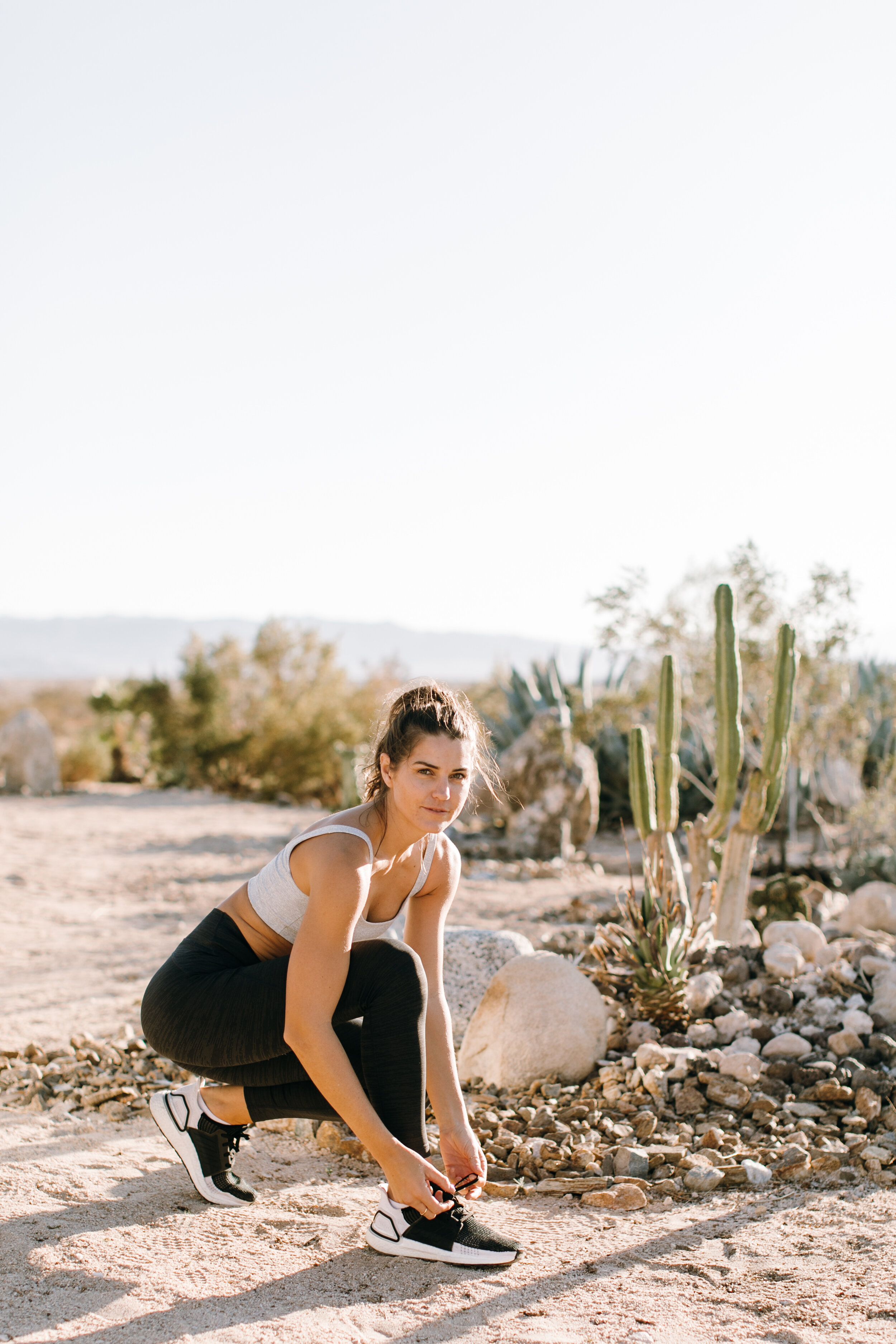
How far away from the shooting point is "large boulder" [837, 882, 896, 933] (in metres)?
5.83

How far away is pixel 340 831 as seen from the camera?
7.65ft

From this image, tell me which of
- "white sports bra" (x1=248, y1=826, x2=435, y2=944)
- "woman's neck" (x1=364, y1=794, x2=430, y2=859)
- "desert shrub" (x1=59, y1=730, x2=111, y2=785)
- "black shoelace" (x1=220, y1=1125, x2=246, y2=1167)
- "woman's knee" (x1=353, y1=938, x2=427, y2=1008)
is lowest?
"desert shrub" (x1=59, y1=730, x2=111, y2=785)

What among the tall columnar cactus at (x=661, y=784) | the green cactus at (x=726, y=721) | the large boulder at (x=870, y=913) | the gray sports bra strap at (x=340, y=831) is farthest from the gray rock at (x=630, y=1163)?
the large boulder at (x=870, y=913)

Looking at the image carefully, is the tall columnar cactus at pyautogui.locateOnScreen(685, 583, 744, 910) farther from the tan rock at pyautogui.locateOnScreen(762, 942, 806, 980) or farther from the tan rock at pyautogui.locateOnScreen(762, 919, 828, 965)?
the tan rock at pyautogui.locateOnScreen(762, 942, 806, 980)

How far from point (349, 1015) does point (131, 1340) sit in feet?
2.42

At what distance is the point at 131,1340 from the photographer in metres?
1.98

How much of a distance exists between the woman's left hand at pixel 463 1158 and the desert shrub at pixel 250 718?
→ 29.7ft

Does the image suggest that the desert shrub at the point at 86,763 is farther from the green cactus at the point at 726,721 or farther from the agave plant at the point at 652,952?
the agave plant at the point at 652,952

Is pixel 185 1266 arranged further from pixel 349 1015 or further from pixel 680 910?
pixel 680 910

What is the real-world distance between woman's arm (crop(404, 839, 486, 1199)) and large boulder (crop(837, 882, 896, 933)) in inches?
151

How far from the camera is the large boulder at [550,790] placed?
8875 millimetres

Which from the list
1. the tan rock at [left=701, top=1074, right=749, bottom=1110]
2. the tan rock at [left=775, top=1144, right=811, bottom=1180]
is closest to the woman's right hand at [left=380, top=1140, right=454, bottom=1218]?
the tan rock at [left=775, top=1144, right=811, bottom=1180]

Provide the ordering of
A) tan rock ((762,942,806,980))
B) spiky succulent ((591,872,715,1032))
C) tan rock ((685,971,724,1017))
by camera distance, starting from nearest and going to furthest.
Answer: spiky succulent ((591,872,715,1032)), tan rock ((685,971,724,1017)), tan rock ((762,942,806,980))

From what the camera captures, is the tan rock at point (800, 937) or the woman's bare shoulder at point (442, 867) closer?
the woman's bare shoulder at point (442, 867)
